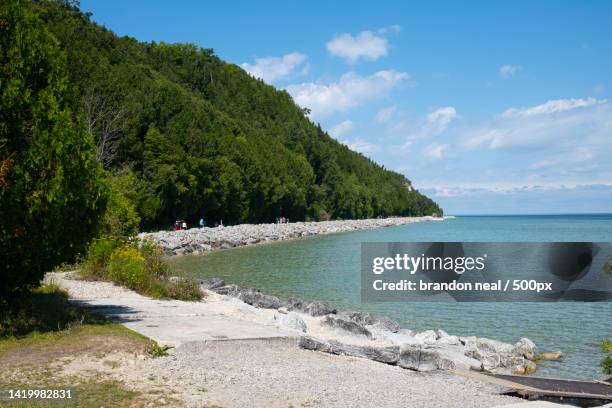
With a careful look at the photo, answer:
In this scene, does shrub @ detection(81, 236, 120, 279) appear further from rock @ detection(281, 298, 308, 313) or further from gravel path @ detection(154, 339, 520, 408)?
gravel path @ detection(154, 339, 520, 408)

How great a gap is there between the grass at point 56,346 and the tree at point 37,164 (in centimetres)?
73

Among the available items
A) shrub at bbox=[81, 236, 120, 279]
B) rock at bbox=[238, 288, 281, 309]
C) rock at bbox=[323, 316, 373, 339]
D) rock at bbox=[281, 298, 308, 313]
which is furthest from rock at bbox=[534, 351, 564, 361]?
shrub at bbox=[81, 236, 120, 279]

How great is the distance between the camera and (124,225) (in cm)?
2172

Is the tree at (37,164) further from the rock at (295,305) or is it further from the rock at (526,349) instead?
the rock at (526,349)

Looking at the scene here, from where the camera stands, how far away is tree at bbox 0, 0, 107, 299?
9.77m

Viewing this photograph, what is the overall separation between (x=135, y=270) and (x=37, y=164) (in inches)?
316

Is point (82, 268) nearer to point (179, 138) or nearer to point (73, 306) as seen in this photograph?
point (73, 306)

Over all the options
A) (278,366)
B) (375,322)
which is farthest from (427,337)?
(278,366)

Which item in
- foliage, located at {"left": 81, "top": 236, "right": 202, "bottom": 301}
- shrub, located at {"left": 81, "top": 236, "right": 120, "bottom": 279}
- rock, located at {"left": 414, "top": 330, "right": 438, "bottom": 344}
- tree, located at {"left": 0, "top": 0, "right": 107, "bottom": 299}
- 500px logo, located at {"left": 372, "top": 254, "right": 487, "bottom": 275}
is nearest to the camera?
tree, located at {"left": 0, "top": 0, "right": 107, "bottom": 299}

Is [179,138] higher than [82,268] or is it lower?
higher

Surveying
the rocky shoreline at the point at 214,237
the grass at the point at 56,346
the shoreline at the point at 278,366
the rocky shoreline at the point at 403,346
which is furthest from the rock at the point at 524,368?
the rocky shoreline at the point at 214,237

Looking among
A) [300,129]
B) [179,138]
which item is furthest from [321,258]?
[300,129]

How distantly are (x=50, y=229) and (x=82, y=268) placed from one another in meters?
9.79

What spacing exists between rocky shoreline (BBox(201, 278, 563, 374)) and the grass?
3.50 m
